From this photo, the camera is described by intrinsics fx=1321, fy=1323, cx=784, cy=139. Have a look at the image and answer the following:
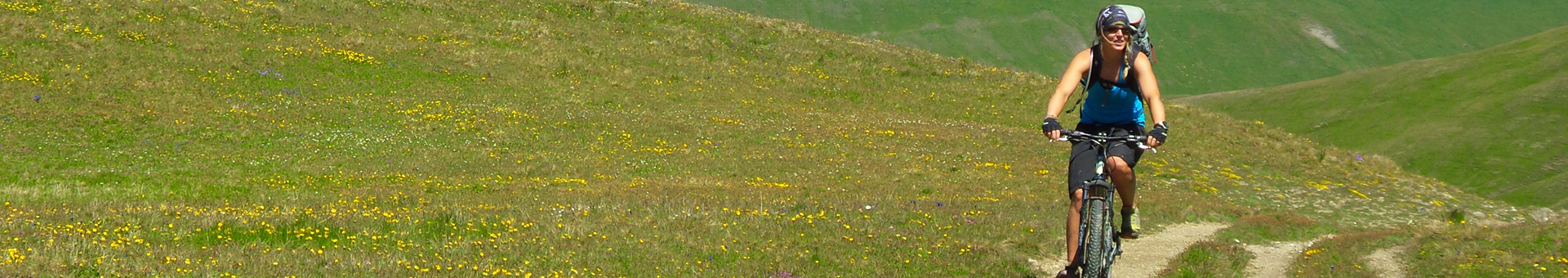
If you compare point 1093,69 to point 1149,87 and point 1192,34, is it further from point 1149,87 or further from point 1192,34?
point 1192,34

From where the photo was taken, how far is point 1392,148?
12225 centimetres

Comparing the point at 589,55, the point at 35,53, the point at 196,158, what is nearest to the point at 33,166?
the point at 196,158

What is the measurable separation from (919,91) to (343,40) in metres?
16.0

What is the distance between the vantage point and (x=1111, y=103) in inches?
378

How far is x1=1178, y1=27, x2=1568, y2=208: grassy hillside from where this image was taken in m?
110

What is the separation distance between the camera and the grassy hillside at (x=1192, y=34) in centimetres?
17312

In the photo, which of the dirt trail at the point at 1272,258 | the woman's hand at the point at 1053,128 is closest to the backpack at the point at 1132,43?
the woman's hand at the point at 1053,128

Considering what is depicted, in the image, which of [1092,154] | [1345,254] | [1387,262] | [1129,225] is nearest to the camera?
[1092,154]

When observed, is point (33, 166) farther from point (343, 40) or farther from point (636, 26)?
point (636, 26)

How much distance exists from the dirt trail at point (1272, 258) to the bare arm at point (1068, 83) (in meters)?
4.30

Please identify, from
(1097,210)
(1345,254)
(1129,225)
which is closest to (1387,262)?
(1345,254)

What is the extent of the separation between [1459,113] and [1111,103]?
132457mm

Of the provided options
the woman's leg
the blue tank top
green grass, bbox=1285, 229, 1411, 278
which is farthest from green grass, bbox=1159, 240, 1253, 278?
the blue tank top

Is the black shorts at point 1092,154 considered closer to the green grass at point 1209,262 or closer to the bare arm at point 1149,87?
the bare arm at point 1149,87
